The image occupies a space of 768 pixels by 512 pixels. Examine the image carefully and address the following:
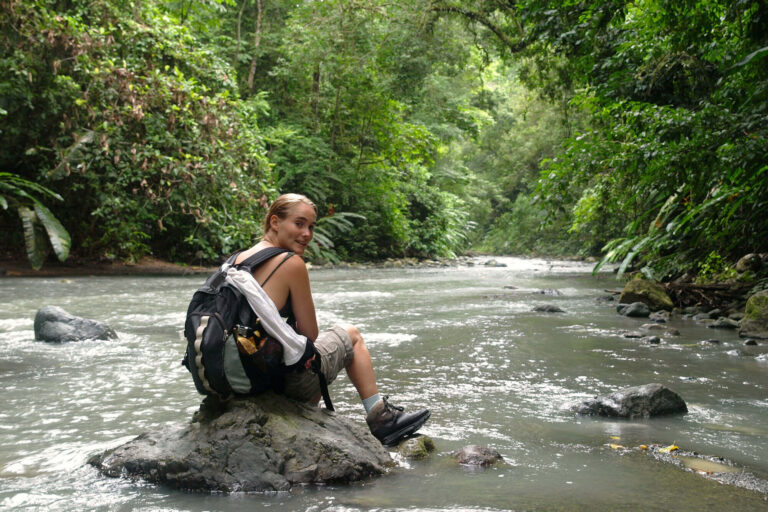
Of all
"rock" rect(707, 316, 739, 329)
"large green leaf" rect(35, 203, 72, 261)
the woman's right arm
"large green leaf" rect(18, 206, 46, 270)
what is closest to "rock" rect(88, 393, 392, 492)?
the woman's right arm

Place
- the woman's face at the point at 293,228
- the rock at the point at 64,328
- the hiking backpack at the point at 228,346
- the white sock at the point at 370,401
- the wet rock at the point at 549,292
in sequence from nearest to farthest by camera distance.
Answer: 1. the hiking backpack at the point at 228,346
2. the woman's face at the point at 293,228
3. the white sock at the point at 370,401
4. the rock at the point at 64,328
5. the wet rock at the point at 549,292

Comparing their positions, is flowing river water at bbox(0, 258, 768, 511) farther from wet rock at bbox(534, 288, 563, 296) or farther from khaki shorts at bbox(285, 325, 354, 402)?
wet rock at bbox(534, 288, 563, 296)

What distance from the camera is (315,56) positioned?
66.0 feet

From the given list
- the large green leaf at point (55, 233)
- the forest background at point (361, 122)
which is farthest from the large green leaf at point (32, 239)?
the large green leaf at point (55, 233)

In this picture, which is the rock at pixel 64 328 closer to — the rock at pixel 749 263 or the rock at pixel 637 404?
the rock at pixel 637 404

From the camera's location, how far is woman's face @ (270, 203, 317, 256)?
3340 mm

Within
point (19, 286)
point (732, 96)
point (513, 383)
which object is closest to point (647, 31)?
point (732, 96)

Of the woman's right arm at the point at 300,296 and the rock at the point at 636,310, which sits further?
the rock at the point at 636,310

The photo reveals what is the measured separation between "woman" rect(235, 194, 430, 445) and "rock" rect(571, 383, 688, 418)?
1.21 metres

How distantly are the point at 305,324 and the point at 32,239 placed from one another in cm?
1064

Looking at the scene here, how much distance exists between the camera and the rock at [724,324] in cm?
759

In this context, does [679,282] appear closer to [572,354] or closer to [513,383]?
[572,354]

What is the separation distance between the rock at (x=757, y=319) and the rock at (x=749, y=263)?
6.29 feet

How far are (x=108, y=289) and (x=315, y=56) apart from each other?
10980 millimetres
